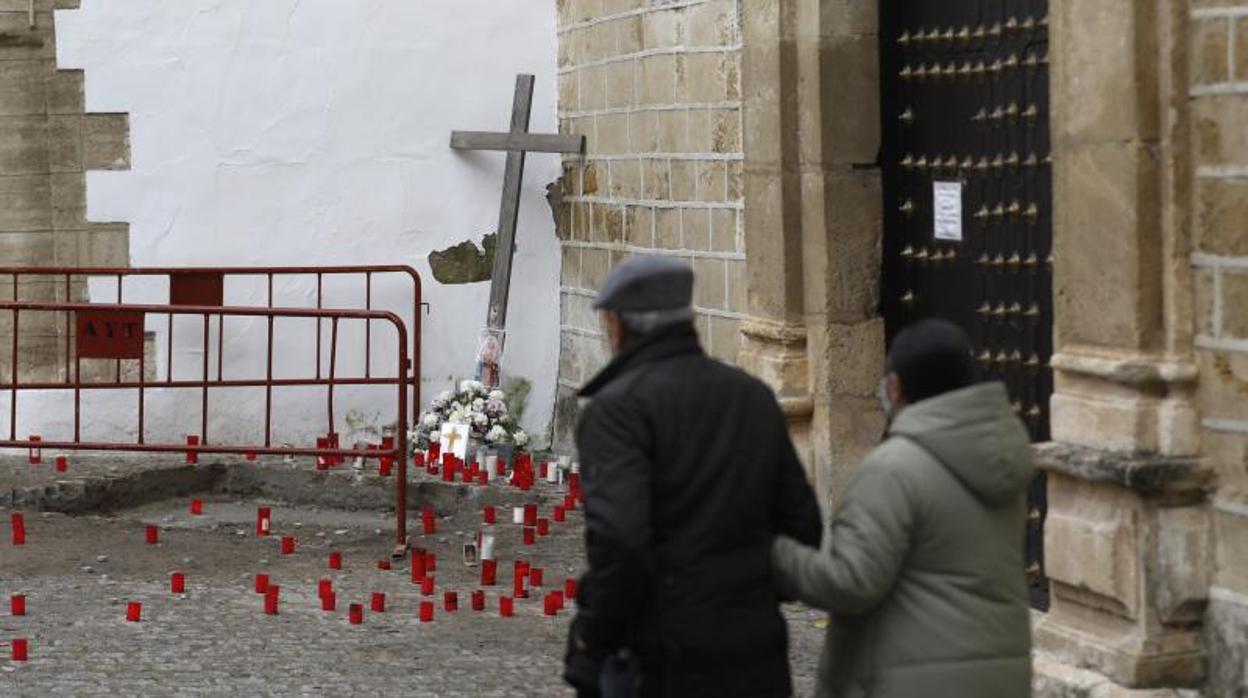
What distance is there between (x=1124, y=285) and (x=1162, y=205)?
0.83 feet

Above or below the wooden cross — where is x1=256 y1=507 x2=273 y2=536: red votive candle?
below

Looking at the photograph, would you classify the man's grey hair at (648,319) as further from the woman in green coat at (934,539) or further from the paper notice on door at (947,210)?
the paper notice on door at (947,210)

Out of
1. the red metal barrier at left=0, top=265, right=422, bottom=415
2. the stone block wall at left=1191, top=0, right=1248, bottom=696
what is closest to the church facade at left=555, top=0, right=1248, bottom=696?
the stone block wall at left=1191, top=0, right=1248, bottom=696

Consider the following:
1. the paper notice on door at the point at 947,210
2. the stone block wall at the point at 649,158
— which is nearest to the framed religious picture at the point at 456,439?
the stone block wall at the point at 649,158

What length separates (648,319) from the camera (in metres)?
4.97

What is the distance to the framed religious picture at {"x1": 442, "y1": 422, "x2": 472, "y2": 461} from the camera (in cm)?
1293

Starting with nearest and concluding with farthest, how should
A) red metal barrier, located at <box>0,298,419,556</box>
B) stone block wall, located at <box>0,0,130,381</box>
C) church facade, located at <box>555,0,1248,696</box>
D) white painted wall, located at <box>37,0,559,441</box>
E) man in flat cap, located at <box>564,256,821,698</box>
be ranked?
man in flat cap, located at <box>564,256,821,698</box>, church facade, located at <box>555,0,1248,696</box>, red metal barrier, located at <box>0,298,419,556</box>, stone block wall, located at <box>0,0,130,381</box>, white painted wall, located at <box>37,0,559,441</box>

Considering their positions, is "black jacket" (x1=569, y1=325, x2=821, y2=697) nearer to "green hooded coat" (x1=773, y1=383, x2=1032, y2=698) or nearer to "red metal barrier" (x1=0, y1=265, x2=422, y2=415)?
"green hooded coat" (x1=773, y1=383, x2=1032, y2=698)

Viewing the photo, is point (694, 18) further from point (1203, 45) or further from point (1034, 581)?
point (1203, 45)

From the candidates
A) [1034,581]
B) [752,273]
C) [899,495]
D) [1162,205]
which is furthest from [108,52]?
[899,495]

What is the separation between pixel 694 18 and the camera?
11.4 metres

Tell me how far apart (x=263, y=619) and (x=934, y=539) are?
4.79 m

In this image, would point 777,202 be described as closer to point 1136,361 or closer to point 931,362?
point 1136,361

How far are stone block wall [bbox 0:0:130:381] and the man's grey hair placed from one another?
29.2ft
